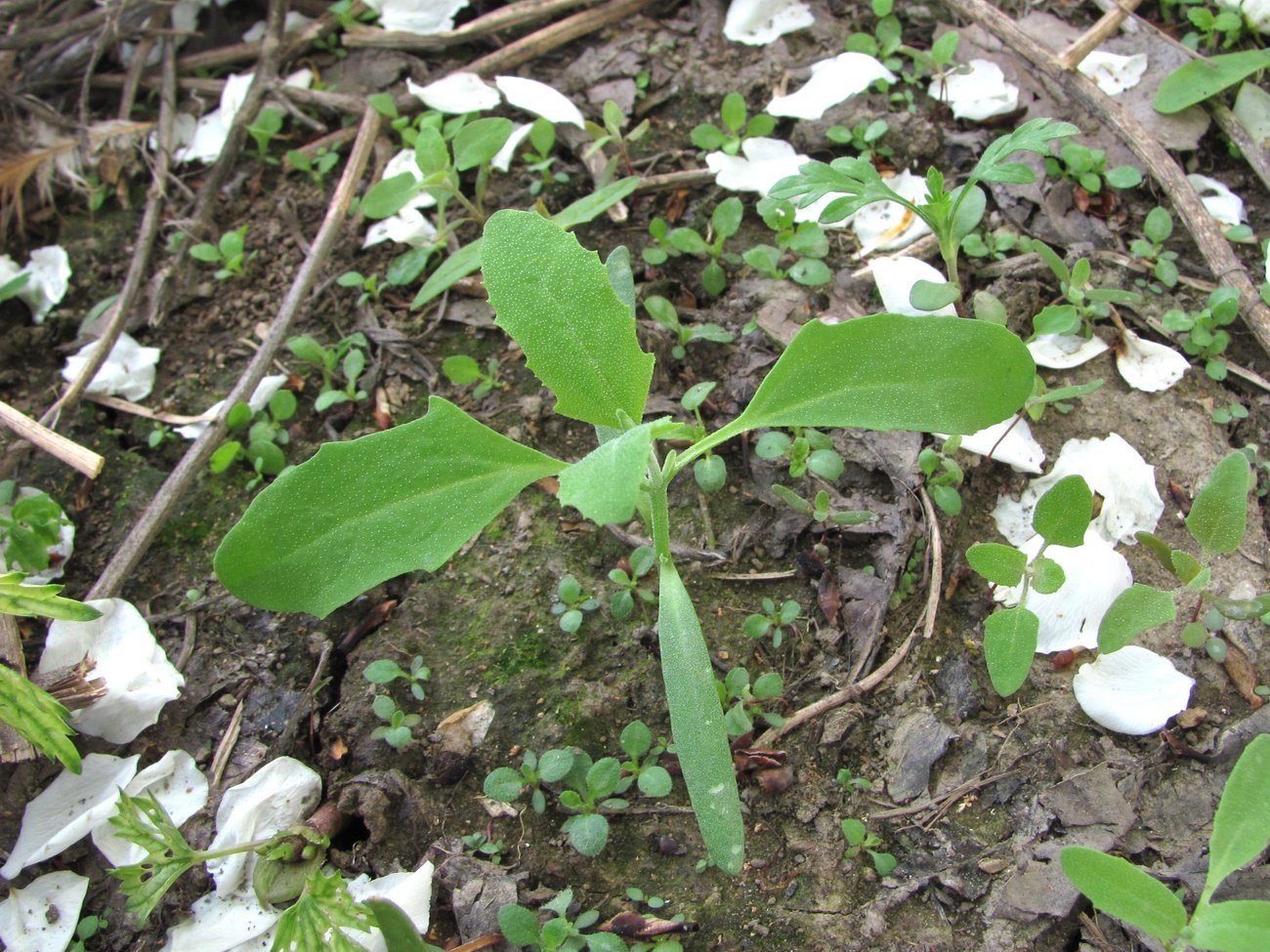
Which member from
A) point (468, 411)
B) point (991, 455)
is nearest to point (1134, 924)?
point (991, 455)

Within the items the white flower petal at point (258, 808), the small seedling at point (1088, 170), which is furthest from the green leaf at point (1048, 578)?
the white flower petal at point (258, 808)

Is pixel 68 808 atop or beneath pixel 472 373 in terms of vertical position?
beneath

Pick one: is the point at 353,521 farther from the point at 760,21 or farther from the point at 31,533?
the point at 760,21

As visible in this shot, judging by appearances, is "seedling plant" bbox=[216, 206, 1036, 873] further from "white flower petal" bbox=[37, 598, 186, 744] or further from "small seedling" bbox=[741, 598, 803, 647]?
"white flower petal" bbox=[37, 598, 186, 744]

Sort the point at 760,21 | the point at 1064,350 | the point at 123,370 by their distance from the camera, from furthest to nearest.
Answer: the point at 760,21 → the point at 123,370 → the point at 1064,350

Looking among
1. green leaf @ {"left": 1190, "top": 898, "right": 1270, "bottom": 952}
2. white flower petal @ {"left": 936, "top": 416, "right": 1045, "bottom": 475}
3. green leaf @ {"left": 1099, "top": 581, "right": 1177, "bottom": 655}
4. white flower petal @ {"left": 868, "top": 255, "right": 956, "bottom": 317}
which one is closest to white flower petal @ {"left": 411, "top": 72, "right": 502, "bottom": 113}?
white flower petal @ {"left": 868, "top": 255, "right": 956, "bottom": 317}

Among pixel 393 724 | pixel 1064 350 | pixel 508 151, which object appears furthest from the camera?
pixel 508 151

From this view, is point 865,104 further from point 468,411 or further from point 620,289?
point 468,411

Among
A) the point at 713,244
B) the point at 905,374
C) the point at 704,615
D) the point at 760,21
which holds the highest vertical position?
the point at 760,21

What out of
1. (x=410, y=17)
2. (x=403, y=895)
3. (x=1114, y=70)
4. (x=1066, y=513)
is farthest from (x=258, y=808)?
(x=1114, y=70)

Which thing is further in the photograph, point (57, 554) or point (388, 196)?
point (388, 196)
